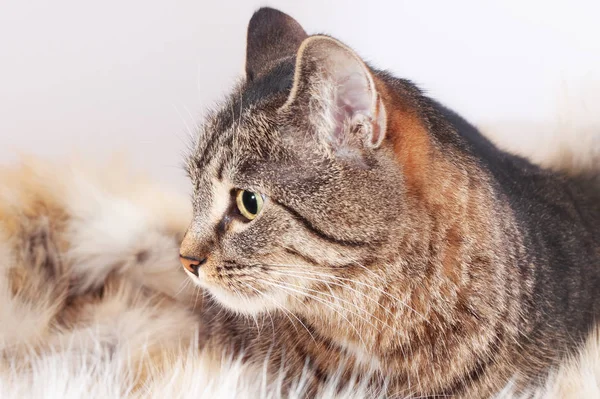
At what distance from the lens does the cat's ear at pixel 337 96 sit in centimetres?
57

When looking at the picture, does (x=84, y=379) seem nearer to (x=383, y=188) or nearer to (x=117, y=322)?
(x=117, y=322)

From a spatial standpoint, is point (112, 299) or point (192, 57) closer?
point (112, 299)

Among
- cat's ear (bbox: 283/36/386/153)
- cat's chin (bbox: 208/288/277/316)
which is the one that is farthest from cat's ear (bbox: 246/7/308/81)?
cat's chin (bbox: 208/288/277/316)

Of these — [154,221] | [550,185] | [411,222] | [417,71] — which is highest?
[417,71]

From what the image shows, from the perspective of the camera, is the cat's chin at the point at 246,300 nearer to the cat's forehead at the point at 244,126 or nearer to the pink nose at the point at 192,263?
the pink nose at the point at 192,263

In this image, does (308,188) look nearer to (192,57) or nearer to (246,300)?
(246,300)

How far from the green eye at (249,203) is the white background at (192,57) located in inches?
18.7

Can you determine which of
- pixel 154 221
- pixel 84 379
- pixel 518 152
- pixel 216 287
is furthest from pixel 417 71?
pixel 84 379

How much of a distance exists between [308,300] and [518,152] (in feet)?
1.89

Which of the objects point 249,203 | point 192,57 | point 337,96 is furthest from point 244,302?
point 192,57

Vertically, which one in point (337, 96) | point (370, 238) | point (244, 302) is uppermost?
→ point (337, 96)

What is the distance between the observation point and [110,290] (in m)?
0.89

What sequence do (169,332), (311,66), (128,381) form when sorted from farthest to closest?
(169,332) → (128,381) → (311,66)

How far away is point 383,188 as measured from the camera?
615 millimetres
